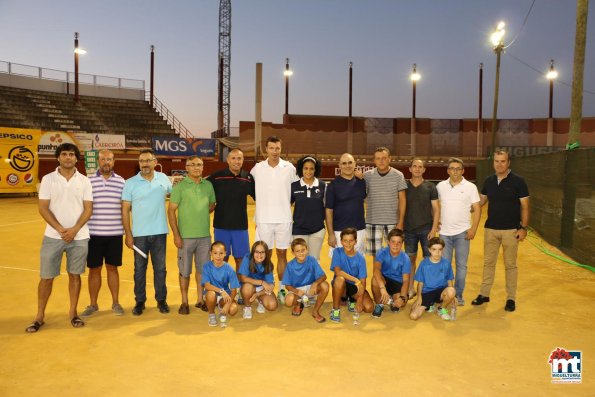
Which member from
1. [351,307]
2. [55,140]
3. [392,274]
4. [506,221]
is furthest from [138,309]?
[55,140]

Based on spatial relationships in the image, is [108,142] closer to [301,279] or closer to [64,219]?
[64,219]

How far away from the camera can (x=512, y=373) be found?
4.12 meters

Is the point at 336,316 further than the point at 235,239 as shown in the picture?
No

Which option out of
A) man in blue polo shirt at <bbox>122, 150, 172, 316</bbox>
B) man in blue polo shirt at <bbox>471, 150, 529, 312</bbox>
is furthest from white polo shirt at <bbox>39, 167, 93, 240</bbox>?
man in blue polo shirt at <bbox>471, 150, 529, 312</bbox>

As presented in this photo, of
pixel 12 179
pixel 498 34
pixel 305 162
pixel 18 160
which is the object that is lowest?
pixel 12 179

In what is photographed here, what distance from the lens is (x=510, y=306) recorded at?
596cm

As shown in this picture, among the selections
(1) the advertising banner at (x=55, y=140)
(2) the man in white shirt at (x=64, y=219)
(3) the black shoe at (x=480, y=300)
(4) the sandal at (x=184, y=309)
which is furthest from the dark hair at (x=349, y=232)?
(1) the advertising banner at (x=55, y=140)

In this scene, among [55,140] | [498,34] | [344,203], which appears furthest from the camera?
[55,140]

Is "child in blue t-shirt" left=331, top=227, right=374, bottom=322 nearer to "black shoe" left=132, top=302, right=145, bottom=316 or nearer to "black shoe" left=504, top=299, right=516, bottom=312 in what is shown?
"black shoe" left=504, top=299, right=516, bottom=312

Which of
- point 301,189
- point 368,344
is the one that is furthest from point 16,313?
point 368,344

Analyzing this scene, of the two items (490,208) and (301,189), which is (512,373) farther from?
(301,189)

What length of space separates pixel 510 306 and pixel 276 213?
3.25 metres

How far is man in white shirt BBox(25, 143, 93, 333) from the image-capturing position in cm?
510

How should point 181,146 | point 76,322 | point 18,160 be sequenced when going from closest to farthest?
point 76,322
point 18,160
point 181,146
